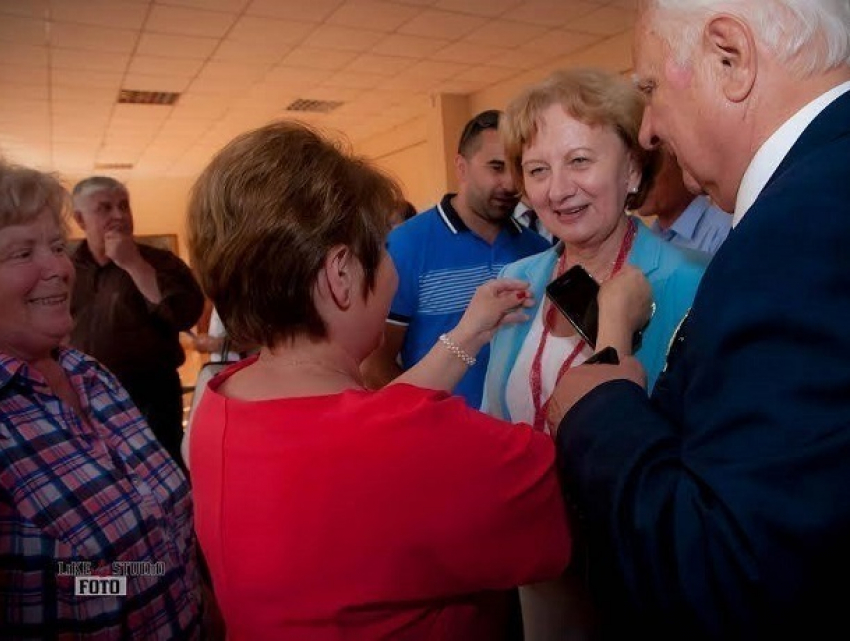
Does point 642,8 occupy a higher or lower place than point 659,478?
higher

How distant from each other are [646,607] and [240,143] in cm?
79

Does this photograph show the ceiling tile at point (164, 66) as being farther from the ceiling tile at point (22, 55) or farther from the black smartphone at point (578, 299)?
the black smartphone at point (578, 299)

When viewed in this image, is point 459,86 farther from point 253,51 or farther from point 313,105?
point 253,51

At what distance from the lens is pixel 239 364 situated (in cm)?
102

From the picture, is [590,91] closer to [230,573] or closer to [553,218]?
[553,218]

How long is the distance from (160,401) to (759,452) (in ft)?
9.58

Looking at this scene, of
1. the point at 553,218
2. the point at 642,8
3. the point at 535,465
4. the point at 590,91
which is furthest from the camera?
the point at 553,218

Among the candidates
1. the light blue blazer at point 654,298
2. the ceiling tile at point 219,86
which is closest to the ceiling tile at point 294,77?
the ceiling tile at point 219,86

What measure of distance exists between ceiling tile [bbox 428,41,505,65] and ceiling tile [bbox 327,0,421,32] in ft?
3.10

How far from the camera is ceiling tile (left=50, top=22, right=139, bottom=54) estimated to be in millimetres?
5082

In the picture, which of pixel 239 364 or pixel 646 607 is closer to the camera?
pixel 646 607

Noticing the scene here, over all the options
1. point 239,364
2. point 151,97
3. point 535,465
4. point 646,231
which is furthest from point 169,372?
point 151,97

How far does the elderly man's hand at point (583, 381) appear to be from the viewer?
2.49ft

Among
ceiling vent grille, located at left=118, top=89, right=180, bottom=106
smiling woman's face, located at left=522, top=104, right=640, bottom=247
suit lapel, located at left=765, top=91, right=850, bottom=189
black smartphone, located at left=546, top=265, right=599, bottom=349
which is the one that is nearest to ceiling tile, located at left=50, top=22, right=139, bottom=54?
ceiling vent grille, located at left=118, top=89, right=180, bottom=106
